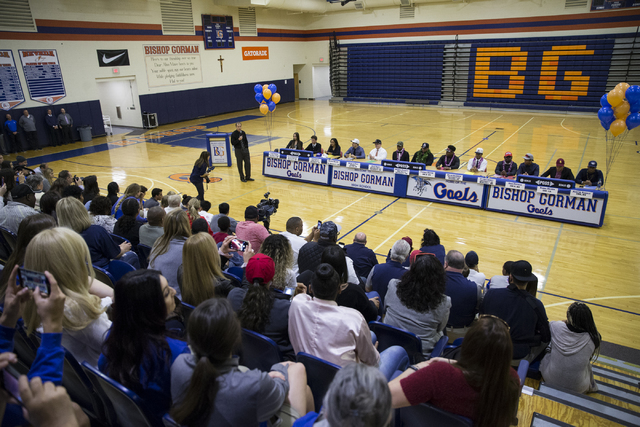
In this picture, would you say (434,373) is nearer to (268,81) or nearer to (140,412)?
(140,412)

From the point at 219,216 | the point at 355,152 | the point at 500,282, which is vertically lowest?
the point at 500,282

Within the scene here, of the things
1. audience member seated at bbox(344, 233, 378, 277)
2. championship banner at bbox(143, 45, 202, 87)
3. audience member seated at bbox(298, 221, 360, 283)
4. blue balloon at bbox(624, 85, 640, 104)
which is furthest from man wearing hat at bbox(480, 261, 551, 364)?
championship banner at bbox(143, 45, 202, 87)

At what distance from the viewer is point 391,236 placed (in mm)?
7973

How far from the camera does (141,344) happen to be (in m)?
2.04

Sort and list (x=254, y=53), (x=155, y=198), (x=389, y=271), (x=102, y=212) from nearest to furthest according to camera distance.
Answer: (x=389, y=271) < (x=102, y=212) < (x=155, y=198) < (x=254, y=53)

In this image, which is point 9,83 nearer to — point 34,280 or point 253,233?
point 253,233

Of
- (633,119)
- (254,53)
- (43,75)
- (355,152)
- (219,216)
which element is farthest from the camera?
(254,53)

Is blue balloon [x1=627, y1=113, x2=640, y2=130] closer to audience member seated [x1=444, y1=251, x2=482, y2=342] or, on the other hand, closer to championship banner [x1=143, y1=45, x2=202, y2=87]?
audience member seated [x1=444, y1=251, x2=482, y2=342]

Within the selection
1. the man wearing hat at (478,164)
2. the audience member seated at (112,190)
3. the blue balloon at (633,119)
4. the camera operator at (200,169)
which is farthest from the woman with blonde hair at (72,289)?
the blue balloon at (633,119)

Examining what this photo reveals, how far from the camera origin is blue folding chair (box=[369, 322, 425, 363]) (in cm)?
321

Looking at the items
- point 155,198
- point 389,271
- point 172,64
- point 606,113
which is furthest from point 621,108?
point 172,64

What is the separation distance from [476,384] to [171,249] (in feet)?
9.77

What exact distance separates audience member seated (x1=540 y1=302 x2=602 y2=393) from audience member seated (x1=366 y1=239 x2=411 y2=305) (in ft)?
4.84

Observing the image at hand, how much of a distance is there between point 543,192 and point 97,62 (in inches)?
725
